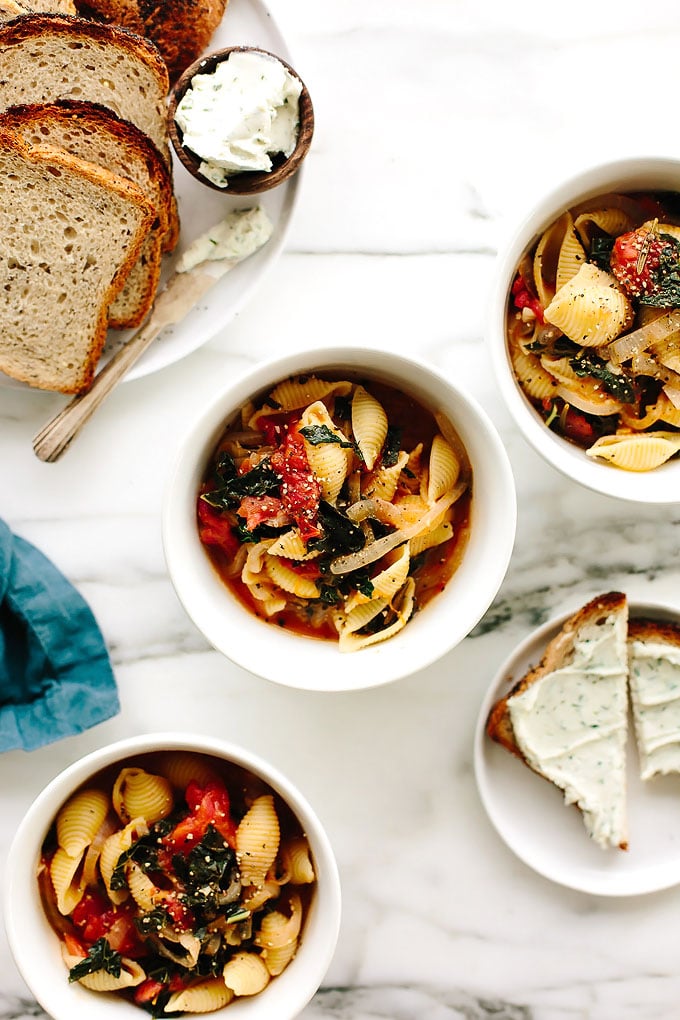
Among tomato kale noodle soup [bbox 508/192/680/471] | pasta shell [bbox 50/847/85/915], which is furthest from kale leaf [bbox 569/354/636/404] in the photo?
pasta shell [bbox 50/847/85/915]

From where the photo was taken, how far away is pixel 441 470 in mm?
2172

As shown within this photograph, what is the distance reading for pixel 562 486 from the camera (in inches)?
102

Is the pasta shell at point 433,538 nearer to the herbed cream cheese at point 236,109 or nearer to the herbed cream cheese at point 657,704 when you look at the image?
the herbed cream cheese at point 657,704

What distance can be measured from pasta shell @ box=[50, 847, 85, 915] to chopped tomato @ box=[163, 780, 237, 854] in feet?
0.71

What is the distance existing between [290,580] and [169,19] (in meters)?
1.41

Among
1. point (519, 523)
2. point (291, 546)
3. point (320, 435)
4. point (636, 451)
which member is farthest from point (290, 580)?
point (636, 451)

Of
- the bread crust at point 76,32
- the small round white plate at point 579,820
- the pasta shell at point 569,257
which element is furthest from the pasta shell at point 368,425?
the bread crust at point 76,32

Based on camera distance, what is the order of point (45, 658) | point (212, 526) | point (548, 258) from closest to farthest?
point (212, 526) < point (548, 258) < point (45, 658)

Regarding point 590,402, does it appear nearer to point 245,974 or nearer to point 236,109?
Result: point 236,109

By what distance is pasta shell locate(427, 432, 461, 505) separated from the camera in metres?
2.17

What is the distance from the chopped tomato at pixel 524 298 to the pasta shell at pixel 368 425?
1.39ft

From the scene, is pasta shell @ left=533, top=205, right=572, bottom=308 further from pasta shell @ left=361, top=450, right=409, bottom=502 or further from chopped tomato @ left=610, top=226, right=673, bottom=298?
pasta shell @ left=361, top=450, right=409, bottom=502

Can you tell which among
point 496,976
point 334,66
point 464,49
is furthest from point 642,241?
point 496,976

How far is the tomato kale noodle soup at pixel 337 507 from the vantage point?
82.8 inches
